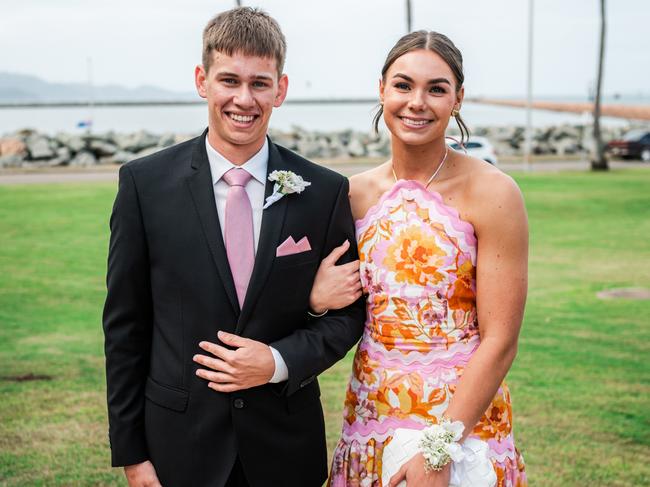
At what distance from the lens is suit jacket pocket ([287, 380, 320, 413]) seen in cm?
293

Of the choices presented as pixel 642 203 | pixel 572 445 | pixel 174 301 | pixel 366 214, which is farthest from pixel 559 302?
pixel 642 203

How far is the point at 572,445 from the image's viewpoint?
18.6 feet

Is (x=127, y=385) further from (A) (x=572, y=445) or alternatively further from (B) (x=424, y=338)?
(A) (x=572, y=445)

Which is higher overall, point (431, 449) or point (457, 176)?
point (457, 176)

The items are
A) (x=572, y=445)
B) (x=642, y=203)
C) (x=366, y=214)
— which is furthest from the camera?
(x=642, y=203)

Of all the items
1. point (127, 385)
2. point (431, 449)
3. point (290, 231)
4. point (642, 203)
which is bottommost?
point (642, 203)

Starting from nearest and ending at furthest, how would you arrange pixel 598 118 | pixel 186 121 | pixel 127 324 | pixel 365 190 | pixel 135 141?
pixel 127 324 → pixel 365 190 → pixel 598 118 → pixel 135 141 → pixel 186 121

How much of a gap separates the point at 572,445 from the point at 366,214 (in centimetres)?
327

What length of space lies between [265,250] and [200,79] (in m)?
0.68

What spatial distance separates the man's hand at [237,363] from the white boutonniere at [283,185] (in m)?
0.48

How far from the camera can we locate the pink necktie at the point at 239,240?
279 cm

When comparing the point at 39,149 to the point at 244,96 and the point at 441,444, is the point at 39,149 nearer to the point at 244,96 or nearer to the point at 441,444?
the point at 244,96

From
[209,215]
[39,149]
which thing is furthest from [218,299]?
[39,149]

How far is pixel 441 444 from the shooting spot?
275cm
